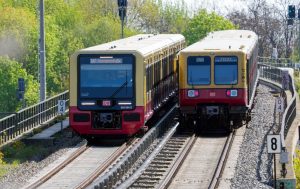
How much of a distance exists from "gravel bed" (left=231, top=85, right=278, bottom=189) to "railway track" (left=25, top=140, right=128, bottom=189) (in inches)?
137

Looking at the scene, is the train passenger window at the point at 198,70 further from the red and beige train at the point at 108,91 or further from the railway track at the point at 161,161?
the red and beige train at the point at 108,91

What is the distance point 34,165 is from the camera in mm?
30172

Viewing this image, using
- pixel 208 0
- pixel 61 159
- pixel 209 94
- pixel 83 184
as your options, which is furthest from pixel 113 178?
pixel 208 0

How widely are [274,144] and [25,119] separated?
1203 centimetres

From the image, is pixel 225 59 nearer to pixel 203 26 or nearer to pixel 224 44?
pixel 224 44

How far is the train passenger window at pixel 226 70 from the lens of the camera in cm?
Answer: 3494

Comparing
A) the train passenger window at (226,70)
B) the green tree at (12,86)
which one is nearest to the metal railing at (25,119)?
the train passenger window at (226,70)

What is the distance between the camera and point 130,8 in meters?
124

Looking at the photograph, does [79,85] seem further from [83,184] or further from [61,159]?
[83,184]

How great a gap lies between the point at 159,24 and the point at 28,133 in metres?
94.0

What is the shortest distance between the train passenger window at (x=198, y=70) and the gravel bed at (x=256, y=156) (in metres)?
2.29

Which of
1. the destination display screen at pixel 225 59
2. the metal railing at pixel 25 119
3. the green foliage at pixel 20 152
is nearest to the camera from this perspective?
the green foliage at pixel 20 152

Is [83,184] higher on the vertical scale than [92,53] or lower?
lower

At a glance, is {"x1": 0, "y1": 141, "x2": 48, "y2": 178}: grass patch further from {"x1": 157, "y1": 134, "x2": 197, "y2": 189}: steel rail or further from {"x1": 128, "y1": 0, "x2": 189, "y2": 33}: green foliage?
{"x1": 128, "y1": 0, "x2": 189, "y2": 33}: green foliage
